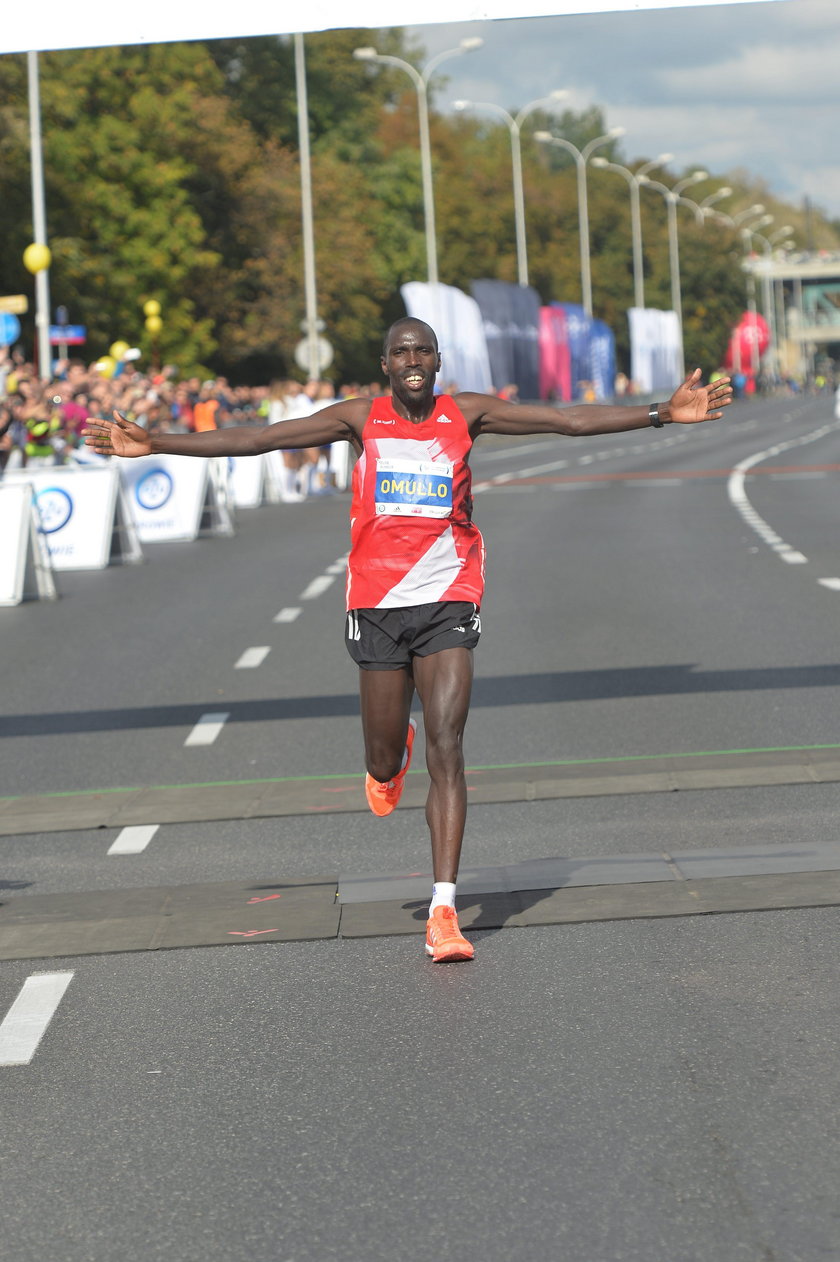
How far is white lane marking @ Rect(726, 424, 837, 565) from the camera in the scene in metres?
21.4

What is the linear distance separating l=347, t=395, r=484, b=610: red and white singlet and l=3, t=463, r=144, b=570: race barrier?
53.4ft

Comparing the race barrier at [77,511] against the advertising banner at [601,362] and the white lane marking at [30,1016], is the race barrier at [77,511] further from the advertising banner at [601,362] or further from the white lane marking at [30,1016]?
the advertising banner at [601,362]

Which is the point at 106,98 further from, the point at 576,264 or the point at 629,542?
the point at 576,264

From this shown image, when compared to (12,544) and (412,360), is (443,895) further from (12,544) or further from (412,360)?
(12,544)

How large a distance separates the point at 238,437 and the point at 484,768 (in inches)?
121

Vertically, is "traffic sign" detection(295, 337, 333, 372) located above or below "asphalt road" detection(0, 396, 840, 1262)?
above

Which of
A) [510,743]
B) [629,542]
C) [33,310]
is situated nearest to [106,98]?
[33,310]

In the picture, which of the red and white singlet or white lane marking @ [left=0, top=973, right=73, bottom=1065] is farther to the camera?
the red and white singlet

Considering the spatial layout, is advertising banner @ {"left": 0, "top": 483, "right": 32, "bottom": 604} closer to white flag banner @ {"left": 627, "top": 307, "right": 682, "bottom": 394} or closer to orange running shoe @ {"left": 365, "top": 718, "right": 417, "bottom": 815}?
orange running shoe @ {"left": 365, "top": 718, "right": 417, "bottom": 815}

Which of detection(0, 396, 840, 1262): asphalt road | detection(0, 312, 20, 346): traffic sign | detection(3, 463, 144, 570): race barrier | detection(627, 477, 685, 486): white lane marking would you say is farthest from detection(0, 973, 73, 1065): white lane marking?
detection(627, 477, 685, 486): white lane marking

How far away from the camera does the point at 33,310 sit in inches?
2603

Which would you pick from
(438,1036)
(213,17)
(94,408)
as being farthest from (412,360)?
(94,408)

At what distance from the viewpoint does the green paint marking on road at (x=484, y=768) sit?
9594 millimetres

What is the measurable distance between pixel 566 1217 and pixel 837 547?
60.0 feet
